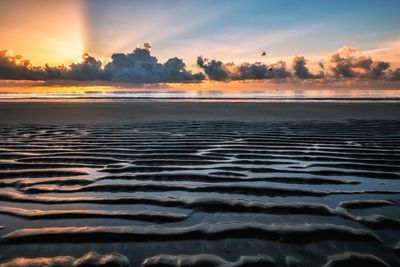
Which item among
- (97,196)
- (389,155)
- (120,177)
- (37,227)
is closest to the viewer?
(37,227)

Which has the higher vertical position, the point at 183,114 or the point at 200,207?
the point at 200,207

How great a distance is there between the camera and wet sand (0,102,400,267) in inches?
106

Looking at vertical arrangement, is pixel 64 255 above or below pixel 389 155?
above

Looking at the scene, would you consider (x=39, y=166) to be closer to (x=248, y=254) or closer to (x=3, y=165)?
(x=3, y=165)

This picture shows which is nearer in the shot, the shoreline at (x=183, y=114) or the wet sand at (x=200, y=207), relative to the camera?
the wet sand at (x=200, y=207)

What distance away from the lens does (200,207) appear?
3750mm

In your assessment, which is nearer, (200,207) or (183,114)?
(200,207)

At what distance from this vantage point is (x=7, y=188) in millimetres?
4539

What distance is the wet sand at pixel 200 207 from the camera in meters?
2.68

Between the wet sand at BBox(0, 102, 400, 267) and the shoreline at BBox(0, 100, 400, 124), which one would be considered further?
the shoreline at BBox(0, 100, 400, 124)

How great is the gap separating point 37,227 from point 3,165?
341 cm

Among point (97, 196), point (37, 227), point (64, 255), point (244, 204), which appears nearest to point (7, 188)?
point (97, 196)

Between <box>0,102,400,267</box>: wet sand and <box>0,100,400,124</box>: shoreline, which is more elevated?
<box>0,102,400,267</box>: wet sand

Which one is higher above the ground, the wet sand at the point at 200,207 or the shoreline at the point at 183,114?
the wet sand at the point at 200,207
